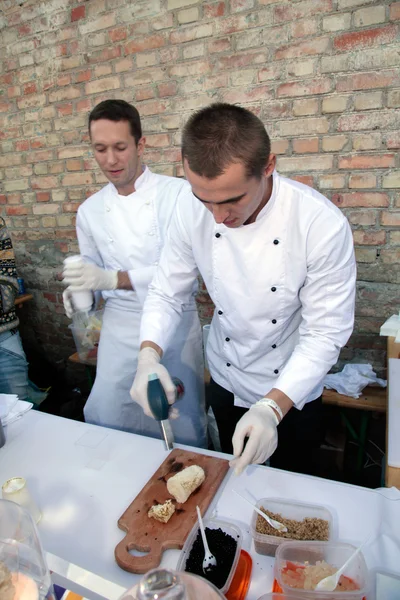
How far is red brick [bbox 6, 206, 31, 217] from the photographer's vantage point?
333 cm

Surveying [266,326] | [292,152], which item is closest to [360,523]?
[266,326]

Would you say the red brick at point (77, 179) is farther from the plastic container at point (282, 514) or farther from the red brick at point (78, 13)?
the plastic container at point (282, 514)

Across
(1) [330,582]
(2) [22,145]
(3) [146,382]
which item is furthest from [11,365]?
(1) [330,582]

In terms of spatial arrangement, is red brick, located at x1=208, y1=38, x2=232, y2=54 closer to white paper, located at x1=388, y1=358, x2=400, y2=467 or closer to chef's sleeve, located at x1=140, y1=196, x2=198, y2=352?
chef's sleeve, located at x1=140, y1=196, x2=198, y2=352

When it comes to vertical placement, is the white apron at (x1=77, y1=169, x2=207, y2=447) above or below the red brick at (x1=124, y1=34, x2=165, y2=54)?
below

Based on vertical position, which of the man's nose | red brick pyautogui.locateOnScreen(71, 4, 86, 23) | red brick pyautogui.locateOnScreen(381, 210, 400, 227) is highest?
red brick pyautogui.locateOnScreen(71, 4, 86, 23)

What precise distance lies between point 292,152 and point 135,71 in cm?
114

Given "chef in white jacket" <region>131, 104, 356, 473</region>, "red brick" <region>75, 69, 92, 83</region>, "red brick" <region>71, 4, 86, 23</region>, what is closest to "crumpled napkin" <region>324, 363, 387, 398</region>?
"chef in white jacket" <region>131, 104, 356, 473</region>

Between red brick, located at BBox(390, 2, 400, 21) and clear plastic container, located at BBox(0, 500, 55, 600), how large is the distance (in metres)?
2.40

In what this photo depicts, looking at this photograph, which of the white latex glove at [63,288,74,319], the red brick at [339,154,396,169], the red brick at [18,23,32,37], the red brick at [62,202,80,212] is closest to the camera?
the white latex glove at [63,288,74,319]

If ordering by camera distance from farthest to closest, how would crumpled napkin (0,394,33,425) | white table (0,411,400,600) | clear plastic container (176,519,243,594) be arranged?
1. crumpled napkin (0,394,33,425)
2. white table (0,411,400,600)
3. clear plastic container (176,519,243,594)

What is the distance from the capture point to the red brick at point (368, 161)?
82.4 inches

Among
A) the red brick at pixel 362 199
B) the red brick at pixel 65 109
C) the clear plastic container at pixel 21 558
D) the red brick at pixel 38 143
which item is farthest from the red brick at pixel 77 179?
the clear plastic container at pixel 21 558

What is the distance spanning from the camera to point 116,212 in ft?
6.89
